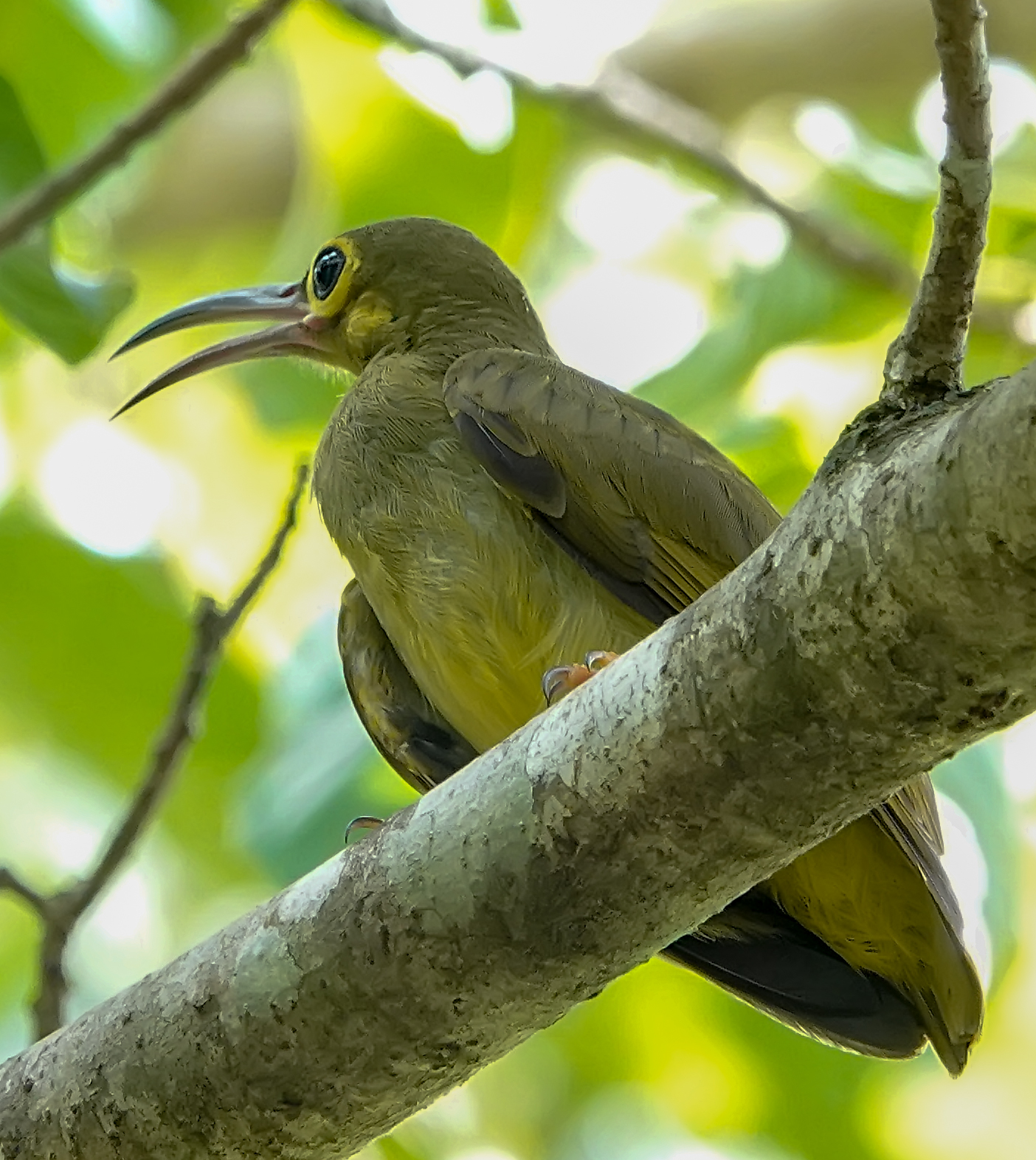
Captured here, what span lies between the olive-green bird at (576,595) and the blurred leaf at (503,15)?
62.3 inches

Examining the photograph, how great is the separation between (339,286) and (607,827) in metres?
2.60

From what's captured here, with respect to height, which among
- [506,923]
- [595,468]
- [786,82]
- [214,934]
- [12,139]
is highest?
[786,82]

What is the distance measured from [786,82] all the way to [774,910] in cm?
354

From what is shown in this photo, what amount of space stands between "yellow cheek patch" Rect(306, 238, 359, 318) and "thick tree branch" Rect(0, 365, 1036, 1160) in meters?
2.24

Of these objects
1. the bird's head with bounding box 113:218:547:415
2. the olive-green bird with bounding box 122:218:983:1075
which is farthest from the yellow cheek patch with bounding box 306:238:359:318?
the olive-green bird with bounding box 122:218:983:1075

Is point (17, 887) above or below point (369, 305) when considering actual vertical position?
below

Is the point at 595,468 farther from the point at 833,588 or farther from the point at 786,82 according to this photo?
the point at 786,82

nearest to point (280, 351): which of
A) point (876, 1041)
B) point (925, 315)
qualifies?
point (876, 1041)

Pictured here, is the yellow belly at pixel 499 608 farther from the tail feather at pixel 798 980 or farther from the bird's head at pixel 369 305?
the bird's head at pixel 369 305

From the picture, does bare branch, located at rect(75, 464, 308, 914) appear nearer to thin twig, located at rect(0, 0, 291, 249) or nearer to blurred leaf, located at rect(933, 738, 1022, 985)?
thin twig, located at rect(0, 0, 291, 249)

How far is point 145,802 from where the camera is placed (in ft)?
11.2

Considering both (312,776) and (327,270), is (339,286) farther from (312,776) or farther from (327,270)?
(312,776)

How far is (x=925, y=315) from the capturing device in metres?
2.16

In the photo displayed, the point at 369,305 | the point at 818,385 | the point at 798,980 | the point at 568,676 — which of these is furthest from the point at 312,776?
the point at 818,385
